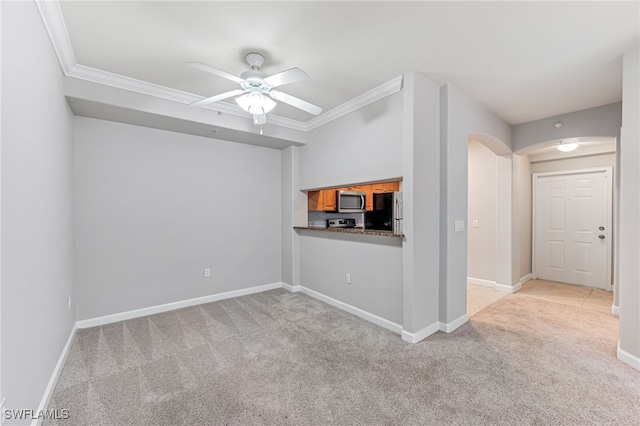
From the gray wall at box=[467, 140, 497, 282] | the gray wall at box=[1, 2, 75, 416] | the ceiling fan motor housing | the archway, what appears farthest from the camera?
the gray wall at box=[467, 140, 497, 282]

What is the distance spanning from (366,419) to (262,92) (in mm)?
2571

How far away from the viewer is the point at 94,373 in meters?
2.16

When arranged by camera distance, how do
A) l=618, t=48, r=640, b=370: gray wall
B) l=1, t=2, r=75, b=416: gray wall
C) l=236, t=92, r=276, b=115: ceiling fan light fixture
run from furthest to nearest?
l=236, t=92, r=276, b=115: ceiling fan light fixture → l=618, t=48, r=640, b=370: gray wall → l=1, t=2, r=75, b=416: gray wall

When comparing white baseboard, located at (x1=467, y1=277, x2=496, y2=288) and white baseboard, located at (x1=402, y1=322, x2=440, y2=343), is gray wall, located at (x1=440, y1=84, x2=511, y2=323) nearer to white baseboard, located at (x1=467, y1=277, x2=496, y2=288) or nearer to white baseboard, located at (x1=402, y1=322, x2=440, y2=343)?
white baseboard, located at (x1=402, y1=322, x2=440, y2=343)

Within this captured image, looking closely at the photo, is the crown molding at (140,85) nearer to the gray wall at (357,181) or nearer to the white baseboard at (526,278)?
the gray wall at (357,181)

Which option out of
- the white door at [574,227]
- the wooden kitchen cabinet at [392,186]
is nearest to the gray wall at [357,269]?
the wooden kitchen cabinet at [392,186]

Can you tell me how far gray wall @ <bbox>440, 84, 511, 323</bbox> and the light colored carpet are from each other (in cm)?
35

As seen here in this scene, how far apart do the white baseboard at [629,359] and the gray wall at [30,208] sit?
414 cm

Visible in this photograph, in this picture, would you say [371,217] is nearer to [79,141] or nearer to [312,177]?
[312,177]

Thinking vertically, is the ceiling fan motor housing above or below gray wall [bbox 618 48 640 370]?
above

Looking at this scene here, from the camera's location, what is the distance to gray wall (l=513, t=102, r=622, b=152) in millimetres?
3355

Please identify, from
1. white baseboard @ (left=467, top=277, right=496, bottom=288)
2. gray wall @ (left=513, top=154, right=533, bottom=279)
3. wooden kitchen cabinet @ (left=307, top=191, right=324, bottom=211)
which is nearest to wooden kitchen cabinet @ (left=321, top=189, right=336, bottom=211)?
wooden kitchen cabinet @ (left=307, top=191, right=324, bottom=211)

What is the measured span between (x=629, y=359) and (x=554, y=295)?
2.20 meters

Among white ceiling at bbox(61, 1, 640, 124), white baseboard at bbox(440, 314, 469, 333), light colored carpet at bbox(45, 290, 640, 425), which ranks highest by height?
white ceiling at bbox(61, 1, 640, 124)
